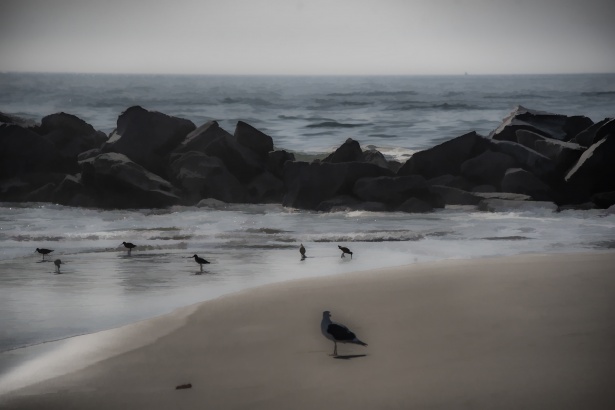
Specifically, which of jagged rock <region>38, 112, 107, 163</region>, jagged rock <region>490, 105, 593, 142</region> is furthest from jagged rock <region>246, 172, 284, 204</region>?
jagged rock <region>490, 105, 593, 142</region>

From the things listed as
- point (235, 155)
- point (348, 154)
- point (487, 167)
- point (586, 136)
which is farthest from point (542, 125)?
point (235, 155)

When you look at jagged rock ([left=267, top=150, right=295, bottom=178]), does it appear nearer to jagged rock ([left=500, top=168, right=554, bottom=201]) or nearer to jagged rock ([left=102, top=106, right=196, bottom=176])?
jagged rock ([left=102, top=106, right=196, bottom=176])

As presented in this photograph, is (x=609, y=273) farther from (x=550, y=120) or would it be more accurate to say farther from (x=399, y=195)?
(x=550, y=120)

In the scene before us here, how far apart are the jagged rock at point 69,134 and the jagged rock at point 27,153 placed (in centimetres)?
78

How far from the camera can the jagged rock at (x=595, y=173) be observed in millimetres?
14656

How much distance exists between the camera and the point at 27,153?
660 inches

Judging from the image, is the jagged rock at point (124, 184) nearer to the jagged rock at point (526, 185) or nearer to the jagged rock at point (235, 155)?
the jagged rock at point (235, 155)

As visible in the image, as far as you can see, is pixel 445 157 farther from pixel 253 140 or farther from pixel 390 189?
pixel 253 140

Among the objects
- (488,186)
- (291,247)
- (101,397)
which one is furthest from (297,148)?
(101,397)

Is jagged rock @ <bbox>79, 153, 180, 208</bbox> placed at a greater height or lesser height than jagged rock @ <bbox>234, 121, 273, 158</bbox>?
lesser

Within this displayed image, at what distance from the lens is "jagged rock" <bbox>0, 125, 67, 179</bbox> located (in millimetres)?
16594

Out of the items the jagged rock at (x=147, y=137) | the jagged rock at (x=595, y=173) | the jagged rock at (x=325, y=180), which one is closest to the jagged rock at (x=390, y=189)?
the jagged rock at (x=325, y=180)

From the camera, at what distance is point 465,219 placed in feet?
42.2

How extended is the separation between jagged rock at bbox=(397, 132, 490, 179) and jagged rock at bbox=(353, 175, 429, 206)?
5.24ft
